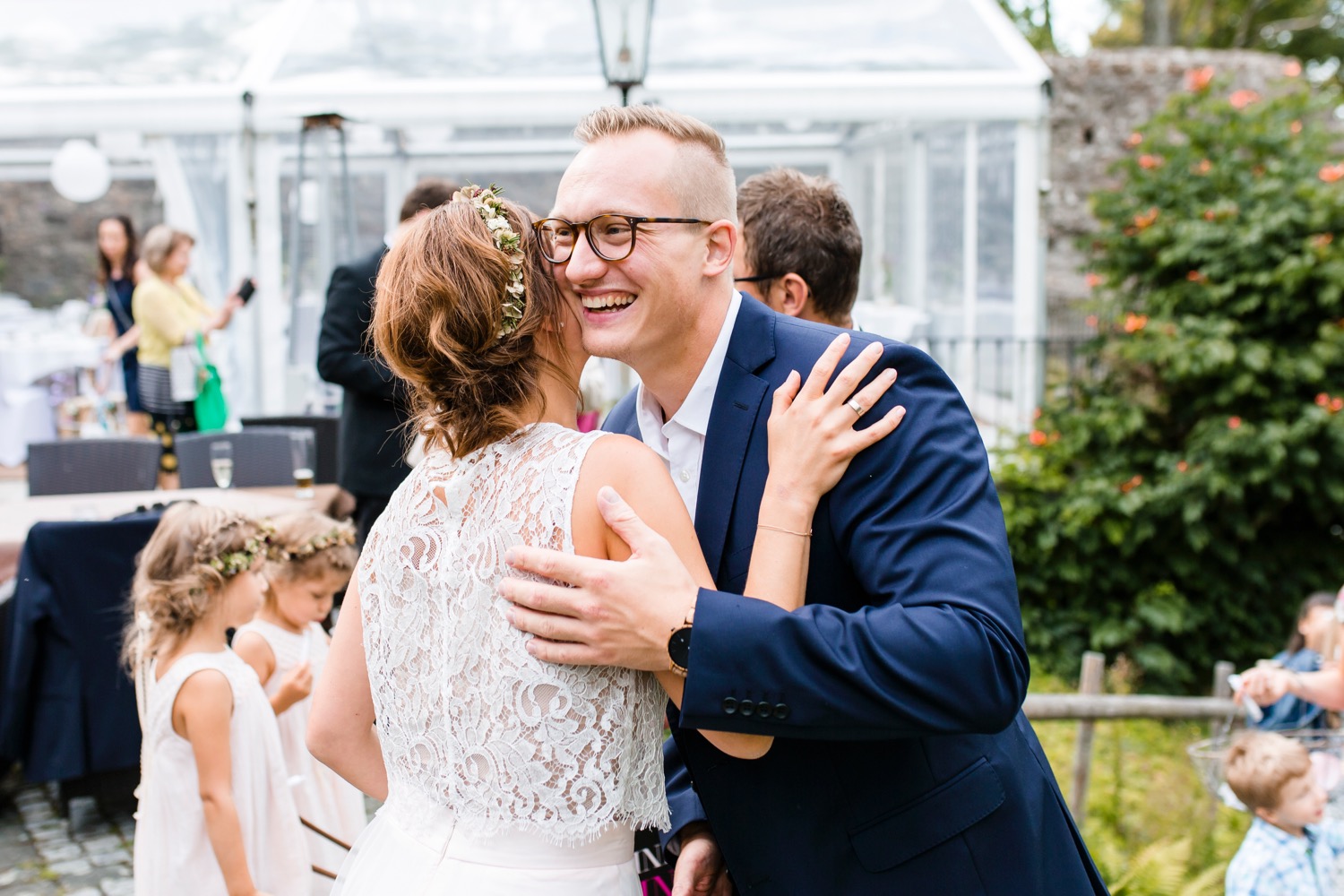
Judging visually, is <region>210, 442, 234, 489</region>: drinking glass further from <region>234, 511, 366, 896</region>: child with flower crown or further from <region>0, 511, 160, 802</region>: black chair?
<region>234, 511, 366, 896</region>: child with flower crown

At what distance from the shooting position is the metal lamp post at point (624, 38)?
6457mm

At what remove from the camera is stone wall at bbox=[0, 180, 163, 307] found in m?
21.8

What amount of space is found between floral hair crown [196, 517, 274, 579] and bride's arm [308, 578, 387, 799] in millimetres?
1195

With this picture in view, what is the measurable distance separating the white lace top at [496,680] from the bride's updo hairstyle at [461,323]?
0.06m

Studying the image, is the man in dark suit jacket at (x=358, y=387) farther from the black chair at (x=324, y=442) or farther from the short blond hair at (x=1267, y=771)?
the short blond hair at (x=1267, y=771)

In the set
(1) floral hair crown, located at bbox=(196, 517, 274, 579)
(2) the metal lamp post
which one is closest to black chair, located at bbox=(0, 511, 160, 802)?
(1) floral hair crown, located at bbox=(196, 517, 274, 579)

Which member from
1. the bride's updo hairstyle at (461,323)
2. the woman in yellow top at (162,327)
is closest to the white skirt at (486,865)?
the bride's updo hairstyle at (461,323)

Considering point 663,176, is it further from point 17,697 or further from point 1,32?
point 1,32

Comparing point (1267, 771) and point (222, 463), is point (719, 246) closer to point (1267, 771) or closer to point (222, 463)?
point (1267, 771)

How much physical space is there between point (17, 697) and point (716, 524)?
3.71 m

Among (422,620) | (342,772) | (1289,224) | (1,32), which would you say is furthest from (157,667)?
(1,32)

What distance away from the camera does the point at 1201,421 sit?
8328 millimetres

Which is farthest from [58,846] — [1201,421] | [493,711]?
[1201,421]

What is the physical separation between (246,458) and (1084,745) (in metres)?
4.39
